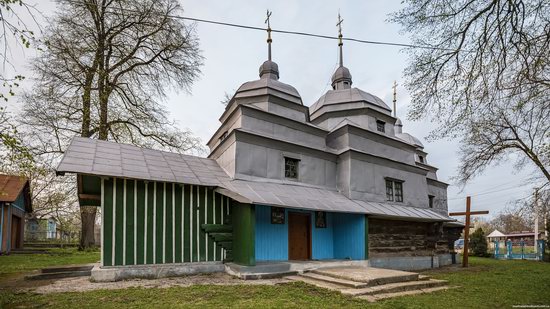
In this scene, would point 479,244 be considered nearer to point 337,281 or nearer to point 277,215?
point 277,215

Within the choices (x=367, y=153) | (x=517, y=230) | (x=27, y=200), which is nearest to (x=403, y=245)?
(x=367, y=153)

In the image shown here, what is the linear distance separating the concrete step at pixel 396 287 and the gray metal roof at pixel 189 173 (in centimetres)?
326

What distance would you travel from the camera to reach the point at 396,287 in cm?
853

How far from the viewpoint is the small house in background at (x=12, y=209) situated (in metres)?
18.8

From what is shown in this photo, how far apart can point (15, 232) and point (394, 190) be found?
24.2 m

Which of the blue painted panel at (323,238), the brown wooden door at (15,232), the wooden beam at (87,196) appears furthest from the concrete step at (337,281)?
the brown wooden door at (15,232)

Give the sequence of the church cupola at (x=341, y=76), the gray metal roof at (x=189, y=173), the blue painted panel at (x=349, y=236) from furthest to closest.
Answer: the church cupola at (x=341, y=76)
the blue painted panel at (x=349, y=236)
the gray metal roof at (x=189, y=173)

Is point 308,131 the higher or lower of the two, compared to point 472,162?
higher

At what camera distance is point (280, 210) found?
1215 centimetres

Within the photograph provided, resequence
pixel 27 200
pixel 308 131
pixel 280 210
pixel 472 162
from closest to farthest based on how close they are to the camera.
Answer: pixel 280 210 → pixel 308 131 → pixel 472 162 → pixel 27 200

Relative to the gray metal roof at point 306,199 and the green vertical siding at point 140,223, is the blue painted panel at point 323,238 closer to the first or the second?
the gray metal roof at point 306,199

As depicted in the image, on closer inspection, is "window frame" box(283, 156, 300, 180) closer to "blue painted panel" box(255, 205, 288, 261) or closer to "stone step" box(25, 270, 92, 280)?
"blue painted panel" box(255, 205, 288, 261)

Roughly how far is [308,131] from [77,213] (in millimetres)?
17528

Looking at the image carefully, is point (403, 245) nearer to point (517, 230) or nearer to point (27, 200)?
point (27, 200)
